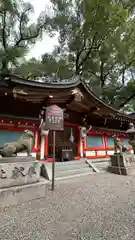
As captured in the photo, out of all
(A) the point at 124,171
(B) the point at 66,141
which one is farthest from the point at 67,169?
(A) the point at 124,171

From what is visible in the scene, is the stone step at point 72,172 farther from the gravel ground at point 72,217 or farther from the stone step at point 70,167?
the gravel ground at point 72,217

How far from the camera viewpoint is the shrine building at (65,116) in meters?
5.00

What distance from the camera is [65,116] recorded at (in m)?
7.00

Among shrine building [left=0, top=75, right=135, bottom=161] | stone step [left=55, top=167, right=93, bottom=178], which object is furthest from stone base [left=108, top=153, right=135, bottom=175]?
shrine building [left=0, top=75, right=135, bottom=161]

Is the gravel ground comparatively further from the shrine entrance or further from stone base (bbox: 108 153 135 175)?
the shrine entrance

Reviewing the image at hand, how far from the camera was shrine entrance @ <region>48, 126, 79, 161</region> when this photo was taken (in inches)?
268

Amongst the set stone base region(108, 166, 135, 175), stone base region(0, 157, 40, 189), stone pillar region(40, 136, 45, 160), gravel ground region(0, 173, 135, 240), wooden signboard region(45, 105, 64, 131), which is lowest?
gravel ground region(0, 173, 135, 240)

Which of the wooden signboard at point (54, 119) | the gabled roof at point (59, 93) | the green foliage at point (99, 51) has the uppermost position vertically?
the green foliage at point (99, 51)

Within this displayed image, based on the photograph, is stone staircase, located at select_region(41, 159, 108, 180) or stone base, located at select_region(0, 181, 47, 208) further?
stone staircase, located at select_region(41, 159, 108, 180)

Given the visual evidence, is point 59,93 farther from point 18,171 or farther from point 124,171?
point 124,171

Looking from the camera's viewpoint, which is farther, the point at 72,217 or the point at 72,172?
the point at 72,172

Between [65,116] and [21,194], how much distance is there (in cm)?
468

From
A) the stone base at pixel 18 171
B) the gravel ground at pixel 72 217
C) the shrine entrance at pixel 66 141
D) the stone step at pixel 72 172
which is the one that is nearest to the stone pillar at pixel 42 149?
the shrine entrance at pixel 66 141

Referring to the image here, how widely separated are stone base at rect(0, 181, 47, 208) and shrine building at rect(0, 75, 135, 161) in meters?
2.98
